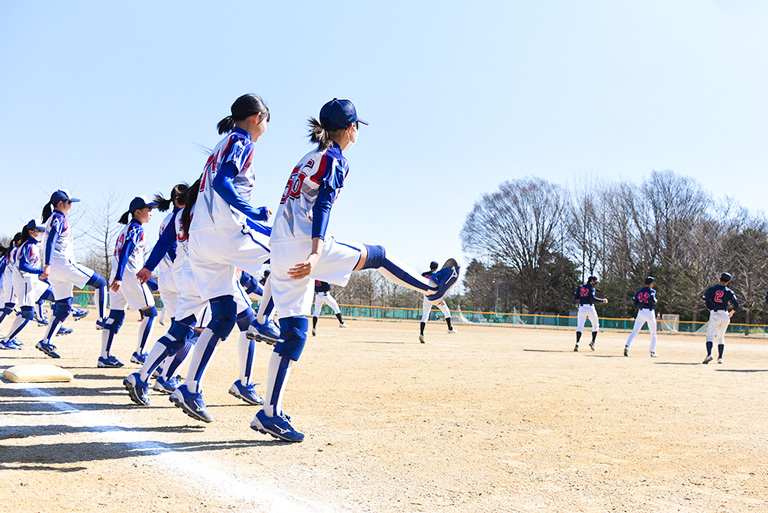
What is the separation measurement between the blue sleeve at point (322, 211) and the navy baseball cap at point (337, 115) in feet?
1.99

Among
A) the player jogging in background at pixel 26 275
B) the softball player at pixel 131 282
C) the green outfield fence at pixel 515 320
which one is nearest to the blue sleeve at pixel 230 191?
the softball player at pixel 131 282

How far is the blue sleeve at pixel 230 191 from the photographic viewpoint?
4.45 meters

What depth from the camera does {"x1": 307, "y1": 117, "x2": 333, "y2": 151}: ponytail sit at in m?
4.40

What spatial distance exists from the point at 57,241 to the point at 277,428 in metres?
6.82

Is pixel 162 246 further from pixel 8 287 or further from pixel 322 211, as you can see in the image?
pixel 8 287

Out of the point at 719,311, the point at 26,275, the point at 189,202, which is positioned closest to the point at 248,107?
the point at 189,202

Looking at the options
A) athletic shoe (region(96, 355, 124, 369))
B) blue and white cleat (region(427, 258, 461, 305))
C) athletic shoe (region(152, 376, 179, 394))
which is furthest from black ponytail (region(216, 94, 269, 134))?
athletic shoe (region(96, 355, 124, 369))

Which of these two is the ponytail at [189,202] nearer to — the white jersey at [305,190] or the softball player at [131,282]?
the white jersey at [305,190]

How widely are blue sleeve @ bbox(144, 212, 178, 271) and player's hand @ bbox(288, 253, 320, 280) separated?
249 cm

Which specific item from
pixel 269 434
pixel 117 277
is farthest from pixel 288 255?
pixel 117 277

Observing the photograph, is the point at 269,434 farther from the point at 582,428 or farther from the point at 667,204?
the point at 667,204

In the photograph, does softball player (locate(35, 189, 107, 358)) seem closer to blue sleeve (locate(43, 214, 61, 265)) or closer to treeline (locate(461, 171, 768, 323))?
blue sleeve (locate(43, 214, 61, 265))

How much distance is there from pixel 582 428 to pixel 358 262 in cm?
234

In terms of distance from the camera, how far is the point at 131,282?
26.7ft
